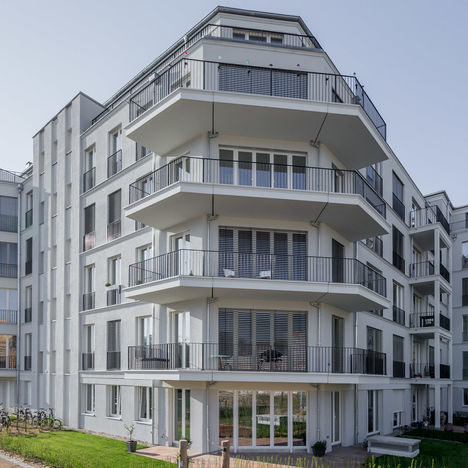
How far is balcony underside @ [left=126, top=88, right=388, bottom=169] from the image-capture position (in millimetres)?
17984

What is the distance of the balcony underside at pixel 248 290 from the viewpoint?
58.4 feet

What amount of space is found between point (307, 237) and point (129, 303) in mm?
8186

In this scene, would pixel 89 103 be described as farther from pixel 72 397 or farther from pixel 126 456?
pixel 126 456

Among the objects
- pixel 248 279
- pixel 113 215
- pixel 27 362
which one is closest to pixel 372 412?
pixel 248 279

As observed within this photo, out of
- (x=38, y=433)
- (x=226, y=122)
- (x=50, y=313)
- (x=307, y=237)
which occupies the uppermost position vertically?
(x=226, y=122)

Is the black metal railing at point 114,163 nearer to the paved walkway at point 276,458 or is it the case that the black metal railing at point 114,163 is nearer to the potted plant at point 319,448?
the paved walkway at point 276,458

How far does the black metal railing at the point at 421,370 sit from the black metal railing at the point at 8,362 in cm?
2281

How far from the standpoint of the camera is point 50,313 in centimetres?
2966

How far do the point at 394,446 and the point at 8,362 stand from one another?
939 inches

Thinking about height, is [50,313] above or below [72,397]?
above

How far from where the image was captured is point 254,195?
18000mm

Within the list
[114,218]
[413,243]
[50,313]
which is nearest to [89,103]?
[114,218]

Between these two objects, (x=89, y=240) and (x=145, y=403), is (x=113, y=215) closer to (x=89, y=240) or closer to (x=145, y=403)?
(x=89, y=240)

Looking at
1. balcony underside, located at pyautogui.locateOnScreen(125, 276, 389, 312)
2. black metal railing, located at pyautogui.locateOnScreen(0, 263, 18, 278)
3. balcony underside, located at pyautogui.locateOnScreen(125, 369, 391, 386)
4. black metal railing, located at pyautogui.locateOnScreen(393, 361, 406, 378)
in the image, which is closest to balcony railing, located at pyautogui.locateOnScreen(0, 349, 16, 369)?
black metal railing, located at pyautogui.locateOnScreen(0, 263, 18, 278)
